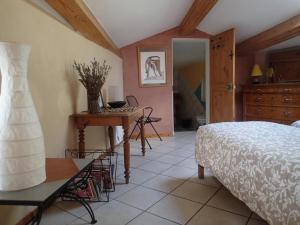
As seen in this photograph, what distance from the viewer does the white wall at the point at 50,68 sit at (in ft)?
4.92

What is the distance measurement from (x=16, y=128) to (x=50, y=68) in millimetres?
1030

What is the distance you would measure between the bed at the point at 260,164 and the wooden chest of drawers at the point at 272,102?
2288mm

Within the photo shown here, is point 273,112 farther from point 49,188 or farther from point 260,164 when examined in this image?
point 49,188

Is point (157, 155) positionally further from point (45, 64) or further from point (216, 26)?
point (216, 26)

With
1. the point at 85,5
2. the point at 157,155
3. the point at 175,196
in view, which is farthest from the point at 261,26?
the point at 175,196

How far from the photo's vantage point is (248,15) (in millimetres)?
3473

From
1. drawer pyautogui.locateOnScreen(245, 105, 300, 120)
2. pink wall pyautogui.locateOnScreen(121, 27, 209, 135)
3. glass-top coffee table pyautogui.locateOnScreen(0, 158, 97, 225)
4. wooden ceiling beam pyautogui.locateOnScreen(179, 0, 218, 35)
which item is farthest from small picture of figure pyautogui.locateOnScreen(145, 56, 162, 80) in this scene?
glass-top coffee table pyautogui.locateOnScreen(0, 158, 97, 225)

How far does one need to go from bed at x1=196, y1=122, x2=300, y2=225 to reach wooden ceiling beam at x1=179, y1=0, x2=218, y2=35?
1.74 metres

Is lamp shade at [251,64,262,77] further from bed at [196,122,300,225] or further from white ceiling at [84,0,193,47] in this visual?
bed at [196,122,300,225]

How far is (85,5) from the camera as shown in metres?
2.20

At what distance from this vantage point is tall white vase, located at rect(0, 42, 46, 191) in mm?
1050

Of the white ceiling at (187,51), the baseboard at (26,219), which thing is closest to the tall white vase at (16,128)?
the baseboard at (26,219)

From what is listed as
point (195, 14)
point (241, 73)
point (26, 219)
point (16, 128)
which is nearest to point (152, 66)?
point (195, 14)

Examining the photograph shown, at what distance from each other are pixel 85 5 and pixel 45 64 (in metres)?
0.75
